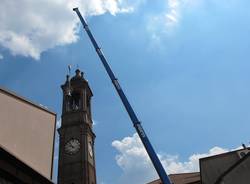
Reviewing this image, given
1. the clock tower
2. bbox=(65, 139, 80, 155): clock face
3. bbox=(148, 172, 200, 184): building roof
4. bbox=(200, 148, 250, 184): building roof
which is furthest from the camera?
bbox=(65, 139, 80, 155): clock face

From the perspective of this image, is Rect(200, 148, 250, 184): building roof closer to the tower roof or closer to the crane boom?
the crane boom

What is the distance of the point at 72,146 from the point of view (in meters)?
39.5

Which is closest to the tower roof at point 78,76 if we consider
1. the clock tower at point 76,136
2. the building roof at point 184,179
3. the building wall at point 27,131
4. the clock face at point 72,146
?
the clock tower at point 76,136

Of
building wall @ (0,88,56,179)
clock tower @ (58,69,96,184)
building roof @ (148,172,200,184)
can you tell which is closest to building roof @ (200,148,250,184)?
building roof @ (148,172,200,184)

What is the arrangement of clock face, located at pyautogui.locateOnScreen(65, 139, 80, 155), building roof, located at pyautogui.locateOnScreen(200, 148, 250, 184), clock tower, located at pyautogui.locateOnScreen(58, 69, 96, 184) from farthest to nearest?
clock face, located at pyautogui.locateOnScreen(65, 139, 80, 155) → clock tower, located at pyautogui.locateOnScreen(58, 69, 96, 184) → building roof, located at pyautogui.locateOnScreen(200, 148, 250, 184)

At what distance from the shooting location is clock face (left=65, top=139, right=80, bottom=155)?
3898 centimetres

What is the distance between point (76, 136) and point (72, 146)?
45.6 inches

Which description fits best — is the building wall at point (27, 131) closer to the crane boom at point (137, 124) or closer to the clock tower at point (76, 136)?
the crane boom at point (137, 124)

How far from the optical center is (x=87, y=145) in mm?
39188

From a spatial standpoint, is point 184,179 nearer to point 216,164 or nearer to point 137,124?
point 216,164

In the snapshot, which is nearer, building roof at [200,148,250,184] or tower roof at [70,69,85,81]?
building roof at [200,148,250,184]

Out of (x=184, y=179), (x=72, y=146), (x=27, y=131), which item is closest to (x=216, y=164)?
(x=184, y=179)

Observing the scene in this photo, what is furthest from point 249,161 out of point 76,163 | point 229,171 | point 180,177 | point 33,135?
point 76,163

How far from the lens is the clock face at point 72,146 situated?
39.0 m
